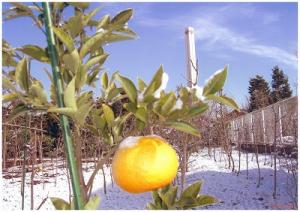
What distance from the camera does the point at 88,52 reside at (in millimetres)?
516

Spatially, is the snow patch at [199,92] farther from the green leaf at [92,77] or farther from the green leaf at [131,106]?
the green leaf at [92,77]

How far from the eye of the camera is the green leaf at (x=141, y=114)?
43 cm

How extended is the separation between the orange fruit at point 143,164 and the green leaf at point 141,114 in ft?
0.13

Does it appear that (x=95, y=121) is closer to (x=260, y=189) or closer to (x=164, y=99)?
(x=164, y=99)

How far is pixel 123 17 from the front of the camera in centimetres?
53

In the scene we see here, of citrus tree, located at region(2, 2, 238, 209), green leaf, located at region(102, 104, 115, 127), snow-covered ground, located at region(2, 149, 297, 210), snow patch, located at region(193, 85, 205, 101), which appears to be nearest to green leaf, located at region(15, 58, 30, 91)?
citrus tree, located at region(2, 2, 238, 209)

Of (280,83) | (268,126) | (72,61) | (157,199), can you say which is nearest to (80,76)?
(72,61)

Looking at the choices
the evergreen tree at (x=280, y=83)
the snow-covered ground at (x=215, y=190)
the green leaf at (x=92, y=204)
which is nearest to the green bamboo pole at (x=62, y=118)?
the green leaf at (x=92, y=204)

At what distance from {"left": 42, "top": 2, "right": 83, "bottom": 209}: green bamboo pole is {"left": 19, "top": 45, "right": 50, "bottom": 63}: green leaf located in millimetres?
25

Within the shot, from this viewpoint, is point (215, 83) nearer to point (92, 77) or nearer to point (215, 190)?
point (92, 77)

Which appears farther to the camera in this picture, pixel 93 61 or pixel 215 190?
pixel 215 190

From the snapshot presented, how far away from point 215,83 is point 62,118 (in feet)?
0.60

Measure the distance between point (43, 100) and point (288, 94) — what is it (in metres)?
18.1

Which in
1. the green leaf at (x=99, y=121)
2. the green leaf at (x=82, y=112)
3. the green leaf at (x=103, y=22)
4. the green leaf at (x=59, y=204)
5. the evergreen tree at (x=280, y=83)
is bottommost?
the green leaf at (x=59, y=204)
